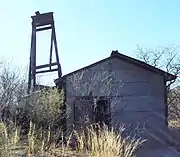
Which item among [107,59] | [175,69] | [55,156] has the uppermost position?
[175,69]

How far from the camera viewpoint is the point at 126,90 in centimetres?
1583

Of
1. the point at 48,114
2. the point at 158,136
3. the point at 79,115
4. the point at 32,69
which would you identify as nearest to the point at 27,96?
the point at 48,114

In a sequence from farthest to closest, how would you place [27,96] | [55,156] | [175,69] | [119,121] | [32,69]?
[175,69]
[32,69]
[119,121]
[27,96]
[55,156]

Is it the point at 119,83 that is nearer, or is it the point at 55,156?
the point at 55,156

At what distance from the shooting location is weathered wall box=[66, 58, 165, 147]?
15.5 metres

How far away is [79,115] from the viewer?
15266 mm

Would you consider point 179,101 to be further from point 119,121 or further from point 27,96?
point 27,96

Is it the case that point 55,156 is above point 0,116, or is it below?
below

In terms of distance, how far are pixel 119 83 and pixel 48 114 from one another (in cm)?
448

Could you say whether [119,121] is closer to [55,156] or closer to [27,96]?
[27,96]

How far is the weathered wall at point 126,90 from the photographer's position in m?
15.5

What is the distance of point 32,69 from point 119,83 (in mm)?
4027

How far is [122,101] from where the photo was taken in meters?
15.7

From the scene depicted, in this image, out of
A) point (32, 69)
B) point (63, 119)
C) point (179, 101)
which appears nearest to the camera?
point (63, 119)
